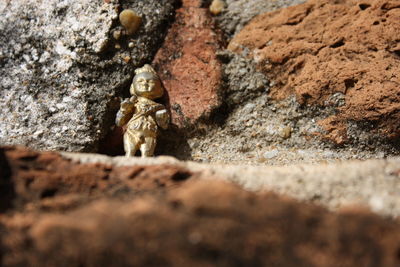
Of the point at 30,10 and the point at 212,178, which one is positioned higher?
the point at 30,10

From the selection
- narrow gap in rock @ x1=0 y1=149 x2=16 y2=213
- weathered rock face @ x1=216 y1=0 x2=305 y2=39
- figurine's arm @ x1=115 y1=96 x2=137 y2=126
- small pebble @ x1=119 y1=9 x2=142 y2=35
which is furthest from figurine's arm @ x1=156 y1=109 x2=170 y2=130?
narrow gap in rock @ x1=0 y1=149 x2=16 y2=213

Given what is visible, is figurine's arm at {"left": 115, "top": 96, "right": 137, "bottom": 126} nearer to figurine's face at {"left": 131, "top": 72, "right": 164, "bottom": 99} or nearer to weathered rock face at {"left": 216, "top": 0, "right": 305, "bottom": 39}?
figurine's face at {"left": 131, "top": 72, "right": 164, "bottom": 99}

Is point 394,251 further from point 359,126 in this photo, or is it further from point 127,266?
point 359,126

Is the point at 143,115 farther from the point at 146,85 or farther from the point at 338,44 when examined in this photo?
the point at 338,44

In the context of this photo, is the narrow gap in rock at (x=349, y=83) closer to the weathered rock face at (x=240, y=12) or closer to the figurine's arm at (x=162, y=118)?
the weathered rock face at (x=240, y=12)

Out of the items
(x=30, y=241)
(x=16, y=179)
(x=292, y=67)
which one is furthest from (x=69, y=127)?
(x=292, y=67)
